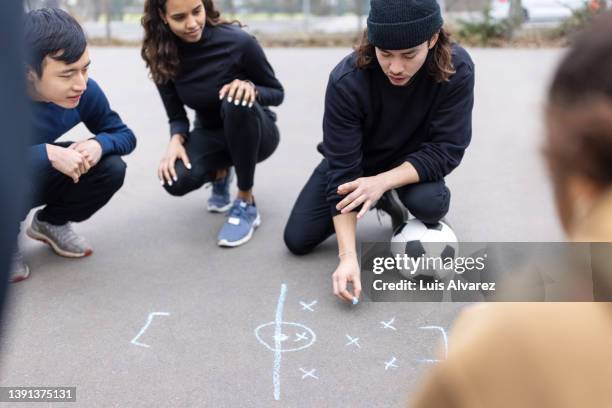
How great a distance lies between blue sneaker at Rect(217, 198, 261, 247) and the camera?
316 centimetres

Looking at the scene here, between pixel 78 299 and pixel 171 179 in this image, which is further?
pixel 171 179

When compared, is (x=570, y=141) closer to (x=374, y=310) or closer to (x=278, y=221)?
(x=374, y=310)

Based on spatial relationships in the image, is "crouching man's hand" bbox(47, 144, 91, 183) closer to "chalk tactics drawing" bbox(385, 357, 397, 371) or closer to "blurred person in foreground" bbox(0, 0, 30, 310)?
"chalk tactics drawing" bbox(385, 357, 397, 371)

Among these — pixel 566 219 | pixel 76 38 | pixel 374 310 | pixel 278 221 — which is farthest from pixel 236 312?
pixel 566 219

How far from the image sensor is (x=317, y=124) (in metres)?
5.27

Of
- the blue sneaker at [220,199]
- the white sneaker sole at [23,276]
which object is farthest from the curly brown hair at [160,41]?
the white sneaker sole at [23,276]

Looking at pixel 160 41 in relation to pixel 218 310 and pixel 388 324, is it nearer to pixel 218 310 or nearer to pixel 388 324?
pixel 218 310

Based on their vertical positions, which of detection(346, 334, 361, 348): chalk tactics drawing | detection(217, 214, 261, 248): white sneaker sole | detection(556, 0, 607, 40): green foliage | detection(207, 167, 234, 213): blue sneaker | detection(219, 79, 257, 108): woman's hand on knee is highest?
detection(219, 79, 257, 108): woman's hand on knee

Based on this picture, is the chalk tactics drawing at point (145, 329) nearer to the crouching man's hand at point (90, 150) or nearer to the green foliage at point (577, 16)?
the crouching man's hand at point (90, 150)

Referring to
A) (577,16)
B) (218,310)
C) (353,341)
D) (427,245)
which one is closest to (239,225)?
(218,310)

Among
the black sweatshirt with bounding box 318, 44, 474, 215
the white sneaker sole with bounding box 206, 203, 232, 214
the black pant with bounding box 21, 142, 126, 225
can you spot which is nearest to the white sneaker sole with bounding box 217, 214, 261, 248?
the white sneaker sole with bounding box 206, 203, 232, 214

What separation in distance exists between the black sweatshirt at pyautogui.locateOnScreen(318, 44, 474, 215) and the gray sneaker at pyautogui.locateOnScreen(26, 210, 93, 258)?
3.86 ft

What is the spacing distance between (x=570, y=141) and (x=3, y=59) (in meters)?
0.57

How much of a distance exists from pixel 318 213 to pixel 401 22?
97cm
